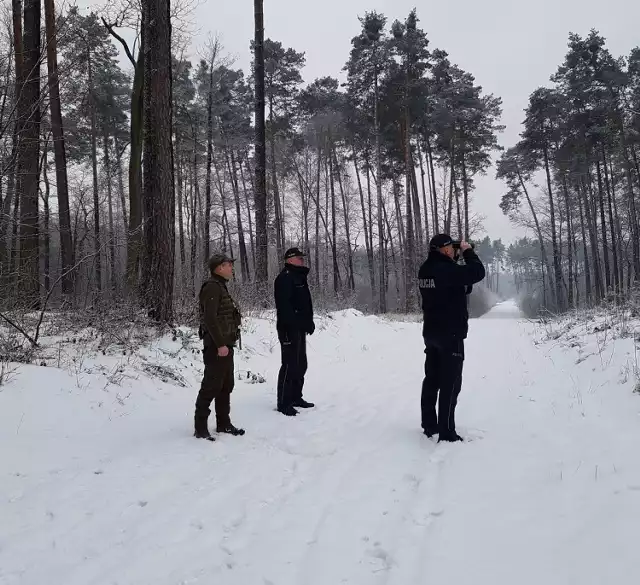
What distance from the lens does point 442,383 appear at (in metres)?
4.40

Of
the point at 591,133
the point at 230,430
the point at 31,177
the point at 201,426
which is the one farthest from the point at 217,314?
the point at 591,133

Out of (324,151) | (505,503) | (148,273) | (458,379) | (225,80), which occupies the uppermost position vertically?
(225,80)

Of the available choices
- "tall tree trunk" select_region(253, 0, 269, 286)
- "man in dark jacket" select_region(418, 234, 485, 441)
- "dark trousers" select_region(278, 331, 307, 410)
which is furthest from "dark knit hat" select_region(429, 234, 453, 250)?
"tall tree trunk" select_region(253, 0, 269, 286)

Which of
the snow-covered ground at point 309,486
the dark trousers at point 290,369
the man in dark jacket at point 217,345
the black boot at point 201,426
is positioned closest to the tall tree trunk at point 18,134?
the snow-covered ground at point 309,486

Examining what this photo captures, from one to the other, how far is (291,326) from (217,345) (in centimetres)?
140

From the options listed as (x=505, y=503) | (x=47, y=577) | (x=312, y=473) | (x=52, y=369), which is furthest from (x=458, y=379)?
(x=52, y=369)

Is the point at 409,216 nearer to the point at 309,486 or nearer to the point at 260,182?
the point at 260,182

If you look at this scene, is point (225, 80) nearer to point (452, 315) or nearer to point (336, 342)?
point (336, 342)

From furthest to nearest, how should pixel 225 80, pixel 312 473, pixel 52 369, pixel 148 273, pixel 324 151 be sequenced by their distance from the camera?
pixel 324 151 → pixel 225 80 → pixel 148 273 → pixel 52 369 → pixel 312 473

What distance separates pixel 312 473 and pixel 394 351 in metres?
7.55

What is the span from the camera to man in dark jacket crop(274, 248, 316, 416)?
558cm

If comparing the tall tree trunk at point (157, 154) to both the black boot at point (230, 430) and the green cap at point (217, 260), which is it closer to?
the green cap at point (217, 260)

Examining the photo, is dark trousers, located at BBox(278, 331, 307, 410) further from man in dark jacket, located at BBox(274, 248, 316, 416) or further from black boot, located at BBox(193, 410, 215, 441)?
black boot, located at BBox(193, 410, 215, 441)

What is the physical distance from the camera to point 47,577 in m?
2.29
